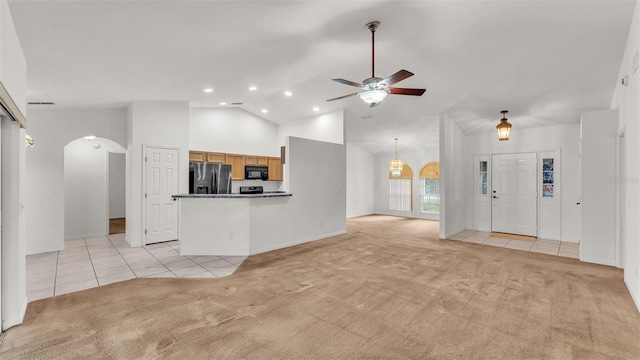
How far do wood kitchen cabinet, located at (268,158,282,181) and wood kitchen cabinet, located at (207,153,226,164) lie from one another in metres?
1.40

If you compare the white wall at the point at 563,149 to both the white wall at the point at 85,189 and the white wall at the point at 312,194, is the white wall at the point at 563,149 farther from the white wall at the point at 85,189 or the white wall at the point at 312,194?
the white wall at the point at 85,189

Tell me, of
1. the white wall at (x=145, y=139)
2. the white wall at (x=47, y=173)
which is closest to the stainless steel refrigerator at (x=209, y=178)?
the white wall at (x=145, y=139)

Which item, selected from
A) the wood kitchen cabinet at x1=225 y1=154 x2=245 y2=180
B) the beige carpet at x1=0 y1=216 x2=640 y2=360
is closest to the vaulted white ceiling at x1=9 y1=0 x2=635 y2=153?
the wood kitchen cabinet at x1=225 y1=154 x2=245 y2=180

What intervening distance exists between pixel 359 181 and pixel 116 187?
8.14 metres

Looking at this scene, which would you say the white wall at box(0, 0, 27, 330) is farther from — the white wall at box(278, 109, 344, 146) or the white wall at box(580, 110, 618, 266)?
the white wall at box(580, 110, 618, 266)

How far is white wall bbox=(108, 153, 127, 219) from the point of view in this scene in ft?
30.0

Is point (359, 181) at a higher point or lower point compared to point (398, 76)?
lower

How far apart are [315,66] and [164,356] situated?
4.15m

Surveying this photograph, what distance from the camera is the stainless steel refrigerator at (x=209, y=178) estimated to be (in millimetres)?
6363

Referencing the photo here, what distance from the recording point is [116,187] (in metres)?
9.23

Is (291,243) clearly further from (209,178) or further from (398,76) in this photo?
(398,76)

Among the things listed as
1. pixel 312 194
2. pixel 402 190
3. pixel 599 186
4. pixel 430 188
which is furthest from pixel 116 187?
pixel 599 186

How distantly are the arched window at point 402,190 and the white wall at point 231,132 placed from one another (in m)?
4.56

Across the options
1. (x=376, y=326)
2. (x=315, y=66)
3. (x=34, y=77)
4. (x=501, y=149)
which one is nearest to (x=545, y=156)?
(x=501, y=149)
